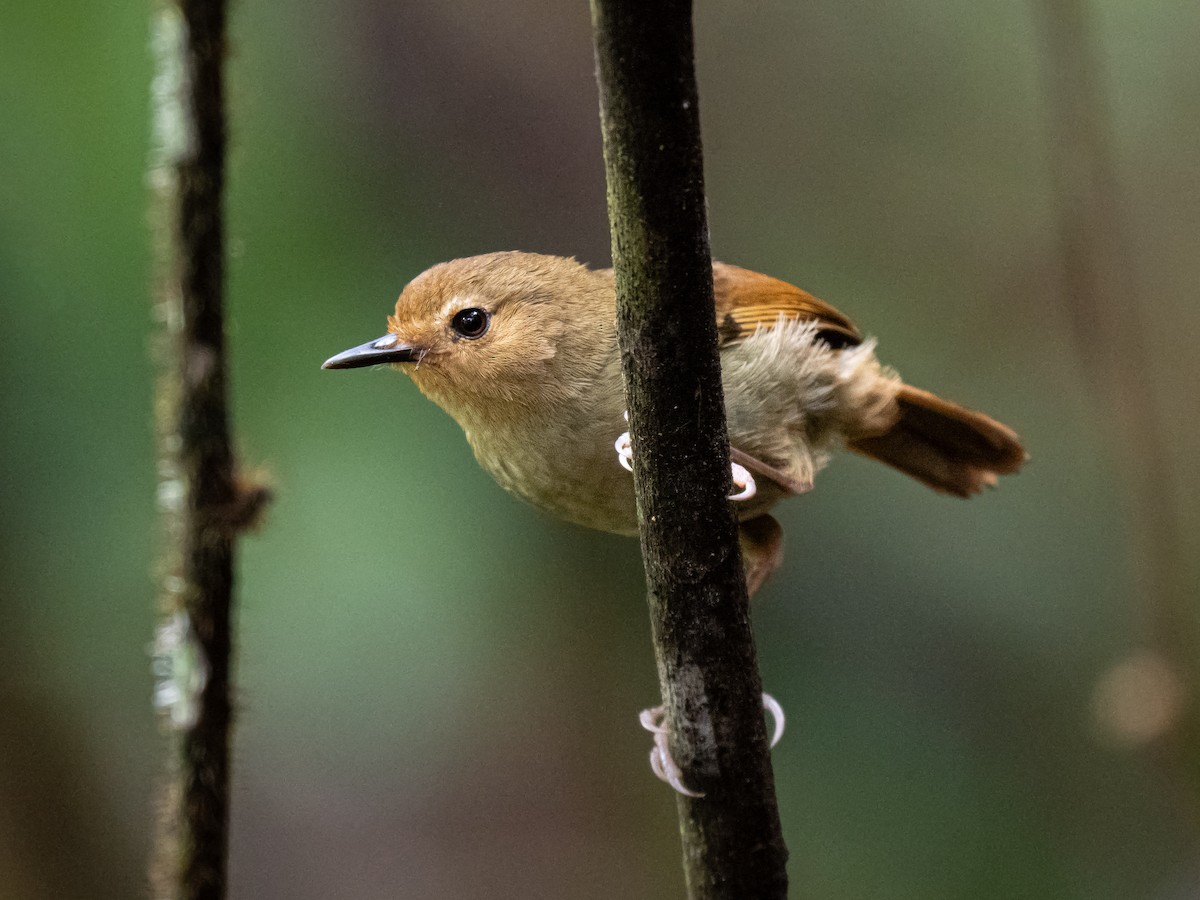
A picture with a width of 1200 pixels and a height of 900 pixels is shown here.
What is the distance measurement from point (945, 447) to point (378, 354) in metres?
1.85

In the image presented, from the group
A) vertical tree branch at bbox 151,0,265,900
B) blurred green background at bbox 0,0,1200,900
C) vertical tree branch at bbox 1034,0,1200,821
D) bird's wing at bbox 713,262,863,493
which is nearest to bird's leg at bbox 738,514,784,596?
bird's wing at bbox 713,262,863,493

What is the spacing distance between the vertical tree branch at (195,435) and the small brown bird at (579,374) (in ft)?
3.02

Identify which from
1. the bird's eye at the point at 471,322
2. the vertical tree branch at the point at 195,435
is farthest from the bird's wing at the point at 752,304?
the vertical tree branch at the point at 195,435

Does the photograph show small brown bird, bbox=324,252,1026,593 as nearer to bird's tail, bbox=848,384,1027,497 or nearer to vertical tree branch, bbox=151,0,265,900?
bird's tail, bbox=848,384,1027,497

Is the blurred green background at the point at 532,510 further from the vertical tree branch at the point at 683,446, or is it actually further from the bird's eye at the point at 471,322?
the vertical tree branch at the point at 683,446

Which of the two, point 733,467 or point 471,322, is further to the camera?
point 471,322

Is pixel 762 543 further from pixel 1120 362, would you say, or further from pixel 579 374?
pixel 1120 362

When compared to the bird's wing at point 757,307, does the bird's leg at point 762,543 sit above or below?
below

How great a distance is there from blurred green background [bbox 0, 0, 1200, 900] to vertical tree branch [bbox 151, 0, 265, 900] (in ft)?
6.51

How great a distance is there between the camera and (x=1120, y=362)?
3561mm

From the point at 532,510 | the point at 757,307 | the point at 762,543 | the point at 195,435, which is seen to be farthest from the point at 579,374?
the point at 532,510

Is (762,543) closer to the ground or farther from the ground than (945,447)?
closer to the ground

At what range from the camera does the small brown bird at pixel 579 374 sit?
8.14 feet

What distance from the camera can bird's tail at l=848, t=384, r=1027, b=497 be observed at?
338 centimetres
